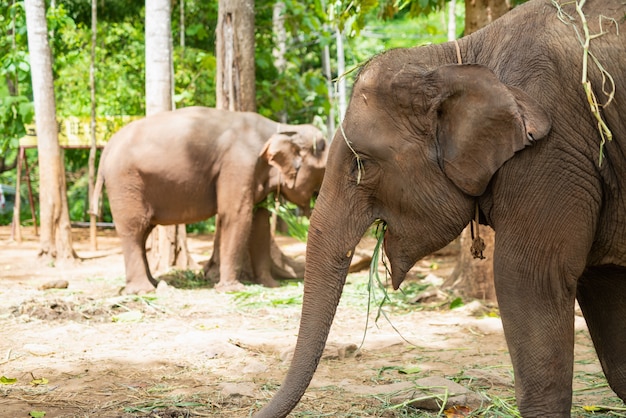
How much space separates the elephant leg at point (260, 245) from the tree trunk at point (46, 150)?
10.9 feet

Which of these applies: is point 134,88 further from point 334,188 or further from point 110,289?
point 334,188

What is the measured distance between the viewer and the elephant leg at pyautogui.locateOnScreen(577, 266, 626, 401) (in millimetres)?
4145

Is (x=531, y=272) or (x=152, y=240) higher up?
(x=531, y=272)

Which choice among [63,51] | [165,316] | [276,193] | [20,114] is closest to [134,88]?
[63,51]

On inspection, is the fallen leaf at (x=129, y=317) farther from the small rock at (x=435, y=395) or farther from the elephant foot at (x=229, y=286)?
the small rock at (x=435, y=395)

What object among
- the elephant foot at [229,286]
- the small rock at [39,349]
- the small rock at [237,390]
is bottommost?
the elephant foot at [229,286]

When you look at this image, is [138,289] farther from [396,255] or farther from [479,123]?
[479,123]

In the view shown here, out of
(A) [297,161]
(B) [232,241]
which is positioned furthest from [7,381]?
(A) [297,161]

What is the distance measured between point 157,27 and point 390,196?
8153 mm

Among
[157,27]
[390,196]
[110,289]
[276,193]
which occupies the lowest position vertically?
[110,289]

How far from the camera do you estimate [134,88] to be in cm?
1845

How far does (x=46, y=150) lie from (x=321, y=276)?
937cm

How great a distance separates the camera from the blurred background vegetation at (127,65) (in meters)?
13.1

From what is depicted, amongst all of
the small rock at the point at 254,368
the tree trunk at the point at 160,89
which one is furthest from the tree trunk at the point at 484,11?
the tree trunk at the point at 160,89
